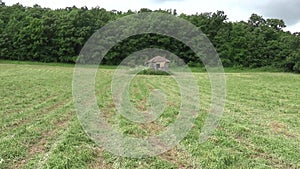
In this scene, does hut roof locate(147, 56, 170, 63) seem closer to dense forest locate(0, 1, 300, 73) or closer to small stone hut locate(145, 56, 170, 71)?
small stone hut locate(145, 56, 170, 71)

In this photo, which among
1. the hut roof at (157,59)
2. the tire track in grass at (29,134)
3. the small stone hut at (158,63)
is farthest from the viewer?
the hut roof at (157,59)

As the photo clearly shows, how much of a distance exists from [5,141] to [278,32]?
65.6 metres

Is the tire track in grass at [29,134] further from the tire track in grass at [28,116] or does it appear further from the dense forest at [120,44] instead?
the dense forest at [120,44]

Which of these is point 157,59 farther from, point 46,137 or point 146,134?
point 46,137

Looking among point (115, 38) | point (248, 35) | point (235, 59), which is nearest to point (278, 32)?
point (248, 35)

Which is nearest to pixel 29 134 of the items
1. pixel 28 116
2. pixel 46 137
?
pixel 46 137

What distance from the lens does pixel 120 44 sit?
56.5m

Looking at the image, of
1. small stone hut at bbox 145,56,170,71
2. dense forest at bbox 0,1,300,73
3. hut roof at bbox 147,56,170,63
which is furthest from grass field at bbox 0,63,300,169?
dense forest at bbox 0,1,300,73

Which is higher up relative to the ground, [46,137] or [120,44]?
[120,44]

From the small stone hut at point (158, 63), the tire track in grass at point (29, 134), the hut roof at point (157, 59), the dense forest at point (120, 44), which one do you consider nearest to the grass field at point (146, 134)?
the tire track in grass at point (29, 134)

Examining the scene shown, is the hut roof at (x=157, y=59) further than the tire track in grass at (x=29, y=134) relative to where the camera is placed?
Yes

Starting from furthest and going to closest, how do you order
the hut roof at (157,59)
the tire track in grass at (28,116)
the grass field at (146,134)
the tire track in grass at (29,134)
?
the hut roof at (157,59)
the tire track in grass at (28,116)
the tire track in grass at (29,134)
the grass field at (146,134)

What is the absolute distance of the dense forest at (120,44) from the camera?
55406 mm

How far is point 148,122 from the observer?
30.8 ft
